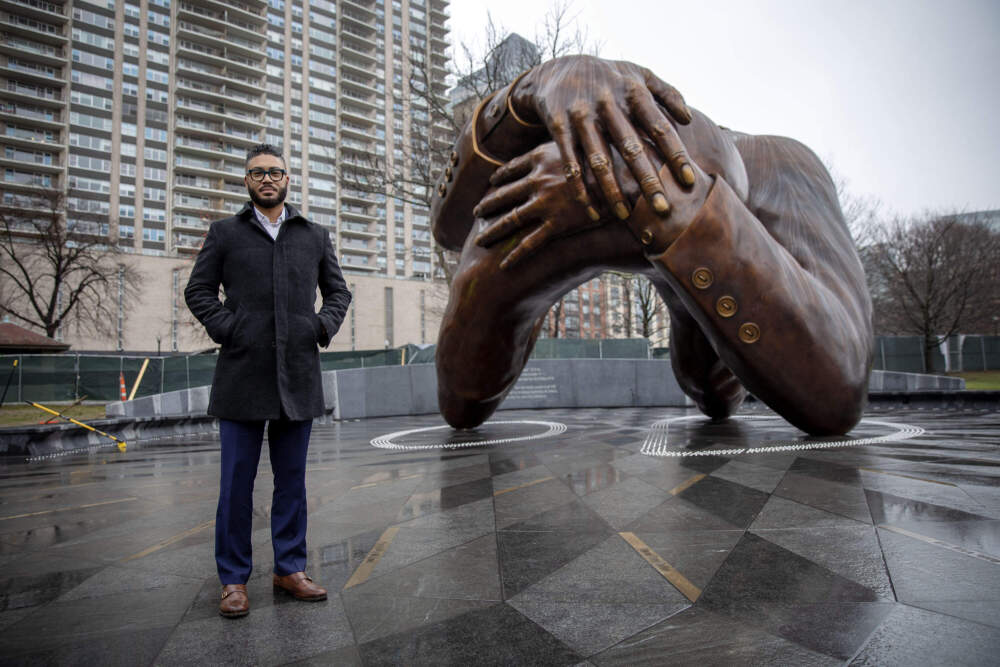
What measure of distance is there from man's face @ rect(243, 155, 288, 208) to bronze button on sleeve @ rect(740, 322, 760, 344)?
11.1 ft

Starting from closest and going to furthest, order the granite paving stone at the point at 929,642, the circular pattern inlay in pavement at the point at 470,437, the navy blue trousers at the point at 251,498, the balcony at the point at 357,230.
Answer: the granite paving stone at the point at 929,642
the navy blue trousers at the point at 251,498
the circular pattern inlay in pavement at the point at 470,437
the balcony at the point at 357,230

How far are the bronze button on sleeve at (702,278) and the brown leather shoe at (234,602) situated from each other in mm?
3450

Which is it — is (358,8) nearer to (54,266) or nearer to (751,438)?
(54,266)

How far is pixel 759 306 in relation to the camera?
4.34 meters

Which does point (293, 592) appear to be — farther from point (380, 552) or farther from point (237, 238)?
point (237, 238)

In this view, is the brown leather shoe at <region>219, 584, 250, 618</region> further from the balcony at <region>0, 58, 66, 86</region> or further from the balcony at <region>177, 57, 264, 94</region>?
the balcony at <region>0, 58, 66, 86</region>

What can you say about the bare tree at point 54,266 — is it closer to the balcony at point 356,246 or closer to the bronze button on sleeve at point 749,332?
the balcony at point 356,246

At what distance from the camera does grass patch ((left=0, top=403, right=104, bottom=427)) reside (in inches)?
544

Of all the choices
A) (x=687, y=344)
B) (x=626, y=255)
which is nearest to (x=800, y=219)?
(x=626, y=255)

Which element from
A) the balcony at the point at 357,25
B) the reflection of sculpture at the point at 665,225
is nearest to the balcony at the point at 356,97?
the balcony at the point at 357,25

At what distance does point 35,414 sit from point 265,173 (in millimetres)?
17599

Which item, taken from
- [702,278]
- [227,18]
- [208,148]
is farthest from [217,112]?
[702,278]

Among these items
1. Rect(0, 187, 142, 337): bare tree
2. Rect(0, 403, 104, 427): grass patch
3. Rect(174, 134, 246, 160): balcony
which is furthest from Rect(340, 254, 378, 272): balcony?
Rect(0, 403, 104, 427): grass patch

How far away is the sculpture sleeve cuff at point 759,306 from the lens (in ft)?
13.9
